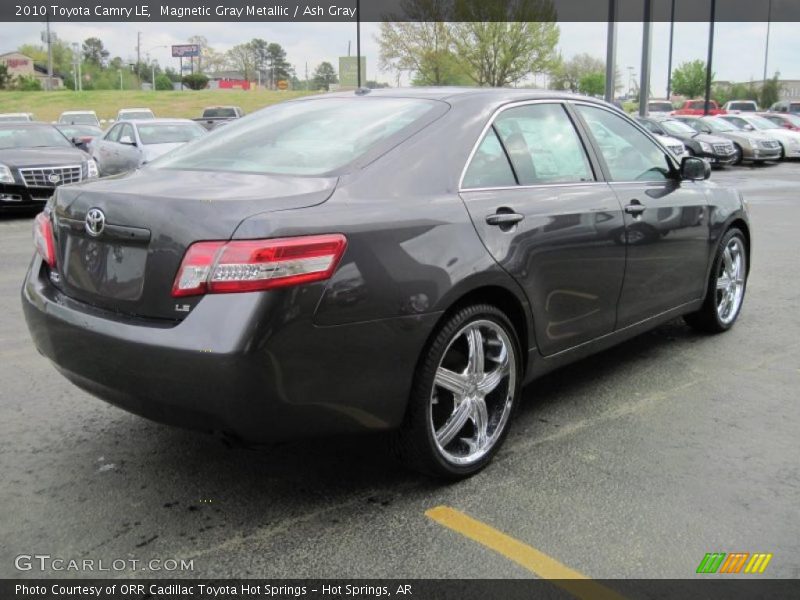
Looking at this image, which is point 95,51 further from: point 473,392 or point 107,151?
point 473,392

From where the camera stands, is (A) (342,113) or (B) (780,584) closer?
(B) (780,584)

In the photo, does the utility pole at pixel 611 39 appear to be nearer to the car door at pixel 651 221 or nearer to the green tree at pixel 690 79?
the car door at pixel 651 221

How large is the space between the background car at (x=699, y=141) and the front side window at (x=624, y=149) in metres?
20.6

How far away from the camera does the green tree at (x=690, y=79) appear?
8519 centimetres

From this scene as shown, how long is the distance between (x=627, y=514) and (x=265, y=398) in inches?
57.0

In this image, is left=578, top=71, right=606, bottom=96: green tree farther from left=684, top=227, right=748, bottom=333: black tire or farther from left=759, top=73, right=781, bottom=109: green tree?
left=684, top=227, right=748, bottom=333: black tire

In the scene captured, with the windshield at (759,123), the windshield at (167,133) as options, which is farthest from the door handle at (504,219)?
the windshield at (759,123)

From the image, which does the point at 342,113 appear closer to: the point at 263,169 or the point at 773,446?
the point at 263,169

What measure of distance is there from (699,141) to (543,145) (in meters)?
23.2

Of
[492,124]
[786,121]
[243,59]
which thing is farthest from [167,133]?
[243,59]

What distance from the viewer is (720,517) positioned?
3.02 meters

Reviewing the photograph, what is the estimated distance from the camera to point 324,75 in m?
114

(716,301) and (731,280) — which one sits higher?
(731,280)

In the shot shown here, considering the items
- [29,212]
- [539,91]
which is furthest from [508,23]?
[539,91]
